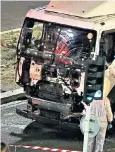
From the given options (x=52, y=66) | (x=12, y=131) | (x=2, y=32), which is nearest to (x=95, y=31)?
(x=52, y=66)

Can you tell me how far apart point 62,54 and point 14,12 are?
1566 centimetres

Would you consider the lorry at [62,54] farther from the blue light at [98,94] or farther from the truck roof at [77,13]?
the blue light at [98,94]

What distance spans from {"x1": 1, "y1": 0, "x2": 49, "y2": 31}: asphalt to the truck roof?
11.0 meters

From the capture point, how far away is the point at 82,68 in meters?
10.8

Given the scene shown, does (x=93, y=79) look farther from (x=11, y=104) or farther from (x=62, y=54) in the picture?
(x=11, y=104)

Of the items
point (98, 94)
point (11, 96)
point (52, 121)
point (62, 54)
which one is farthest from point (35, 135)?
point (98, 94)

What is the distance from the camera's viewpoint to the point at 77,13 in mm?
11203

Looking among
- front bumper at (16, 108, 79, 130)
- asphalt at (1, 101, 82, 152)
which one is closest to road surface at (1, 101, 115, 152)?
asphalt at (1, 101, 82, 152)

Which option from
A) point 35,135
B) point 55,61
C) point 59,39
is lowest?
point 35,135

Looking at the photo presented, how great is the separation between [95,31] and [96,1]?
2.93 feet

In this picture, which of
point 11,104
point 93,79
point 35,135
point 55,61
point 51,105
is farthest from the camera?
point 11,104

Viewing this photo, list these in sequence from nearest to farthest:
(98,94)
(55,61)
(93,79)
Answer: (93,79)
(98,94)
(55,61)

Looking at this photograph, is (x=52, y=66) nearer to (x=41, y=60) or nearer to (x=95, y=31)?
(x=41, y=60)

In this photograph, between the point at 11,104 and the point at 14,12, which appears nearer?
the point at 11,104
